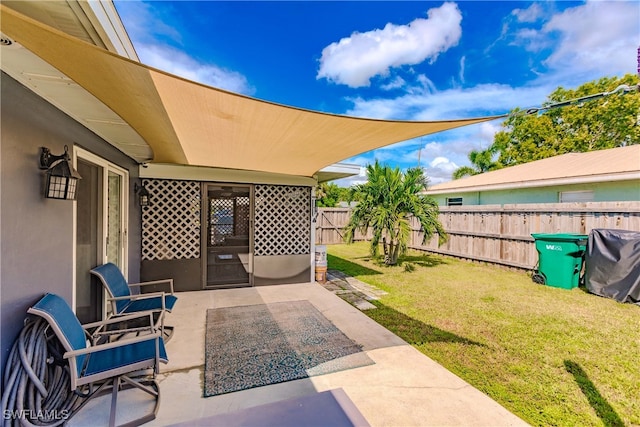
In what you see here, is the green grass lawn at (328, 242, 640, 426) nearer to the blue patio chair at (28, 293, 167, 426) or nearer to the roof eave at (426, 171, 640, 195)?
the blue patio chair at (28, 293, 167, 426)

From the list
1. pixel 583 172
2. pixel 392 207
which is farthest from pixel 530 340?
pixel 583 172

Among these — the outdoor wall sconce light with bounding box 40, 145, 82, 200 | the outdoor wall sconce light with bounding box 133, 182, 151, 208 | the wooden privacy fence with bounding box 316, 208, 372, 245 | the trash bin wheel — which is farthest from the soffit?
the wooden privacy fence with bounding box 316, 208, 372, 245

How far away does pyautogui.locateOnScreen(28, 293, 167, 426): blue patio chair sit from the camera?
2109 millimetres

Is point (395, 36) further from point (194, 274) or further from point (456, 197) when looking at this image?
point (456, 197)

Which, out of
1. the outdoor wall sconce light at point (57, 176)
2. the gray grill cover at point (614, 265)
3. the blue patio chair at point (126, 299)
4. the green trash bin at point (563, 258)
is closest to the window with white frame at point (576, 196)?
the green trash bin at point (563, 258)

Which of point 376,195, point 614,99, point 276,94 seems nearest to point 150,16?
point 276,94

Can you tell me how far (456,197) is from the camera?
46.3 ft

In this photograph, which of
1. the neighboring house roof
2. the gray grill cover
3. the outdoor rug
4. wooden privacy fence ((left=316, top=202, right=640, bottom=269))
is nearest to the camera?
the outdoor rug

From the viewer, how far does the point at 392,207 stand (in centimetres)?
805

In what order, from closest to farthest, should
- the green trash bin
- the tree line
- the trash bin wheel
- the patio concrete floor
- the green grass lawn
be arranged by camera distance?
the patio concrete floor
the green grass lawn
the green trash bin
the trash bin wheel
the tree line

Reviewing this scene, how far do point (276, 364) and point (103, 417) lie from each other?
1534 millimetres

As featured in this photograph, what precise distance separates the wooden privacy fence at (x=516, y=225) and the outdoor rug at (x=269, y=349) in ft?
20.8

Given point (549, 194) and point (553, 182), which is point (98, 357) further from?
point (549, 194)

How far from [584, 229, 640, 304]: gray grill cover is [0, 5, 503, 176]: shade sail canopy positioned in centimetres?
513
